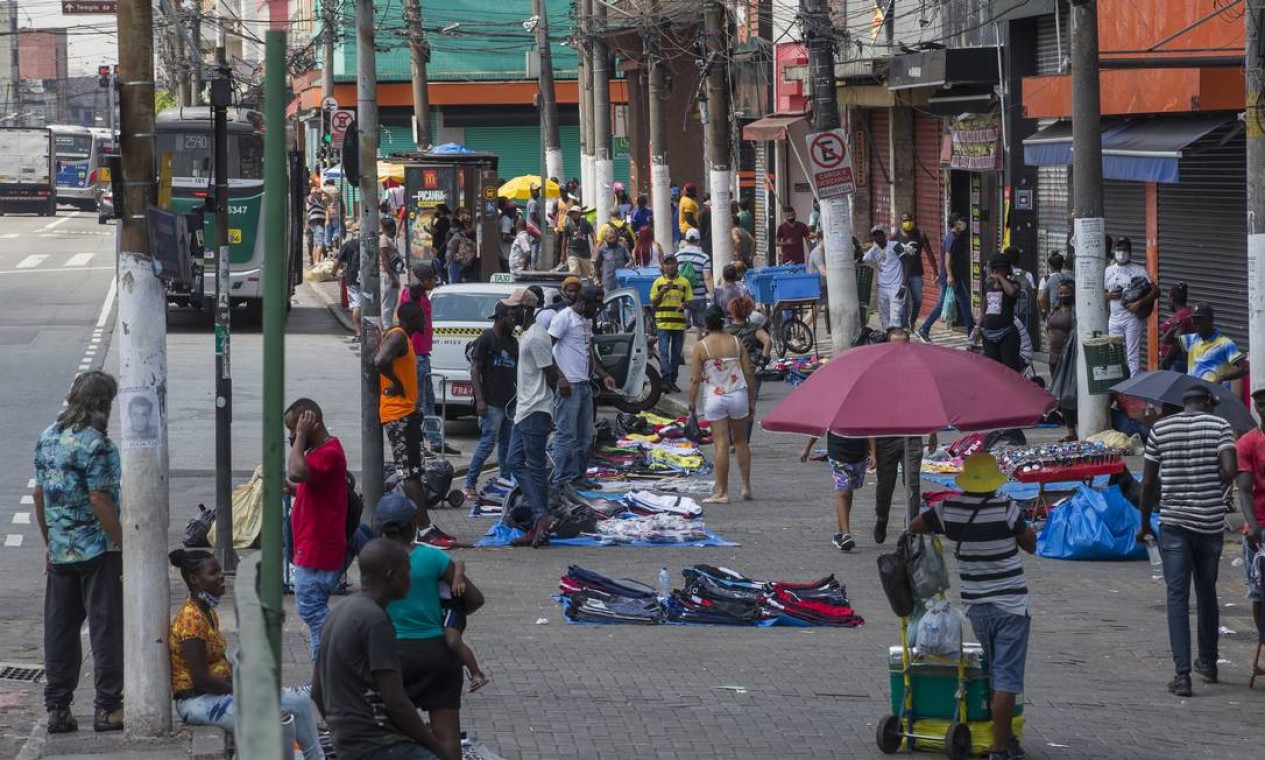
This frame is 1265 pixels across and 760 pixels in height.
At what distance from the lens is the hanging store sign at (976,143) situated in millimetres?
26047

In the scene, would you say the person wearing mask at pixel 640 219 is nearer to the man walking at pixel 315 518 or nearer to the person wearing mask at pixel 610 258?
the person wearing mask at pixel 610 258

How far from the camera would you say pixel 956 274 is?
89.5 feet

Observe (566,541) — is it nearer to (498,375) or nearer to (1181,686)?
(498,375)

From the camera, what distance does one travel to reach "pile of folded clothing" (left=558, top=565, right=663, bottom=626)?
11523mm

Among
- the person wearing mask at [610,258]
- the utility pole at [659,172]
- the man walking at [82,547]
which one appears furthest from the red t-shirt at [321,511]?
the utility pole at [659,172]

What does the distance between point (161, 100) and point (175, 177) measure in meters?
68.1

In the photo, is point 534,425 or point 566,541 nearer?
point 534,425

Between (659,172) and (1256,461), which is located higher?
(659,172)

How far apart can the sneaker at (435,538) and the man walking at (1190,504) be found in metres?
6.00

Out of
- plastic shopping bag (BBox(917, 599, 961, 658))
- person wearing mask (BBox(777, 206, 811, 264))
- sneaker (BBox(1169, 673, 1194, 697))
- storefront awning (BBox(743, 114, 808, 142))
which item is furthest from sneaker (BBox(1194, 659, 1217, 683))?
storefront awning (BBox(743, 114, 808, 142))

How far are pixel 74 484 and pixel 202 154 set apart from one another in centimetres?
2408

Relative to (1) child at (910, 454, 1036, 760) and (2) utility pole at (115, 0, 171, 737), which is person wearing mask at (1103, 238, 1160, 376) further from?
(2) utility pole at (115, 0, 171, 737)

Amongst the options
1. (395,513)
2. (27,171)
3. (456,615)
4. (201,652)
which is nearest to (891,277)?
(456,615)

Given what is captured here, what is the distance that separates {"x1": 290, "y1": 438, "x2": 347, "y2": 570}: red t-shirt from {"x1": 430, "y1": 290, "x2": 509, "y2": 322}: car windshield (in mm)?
10629
